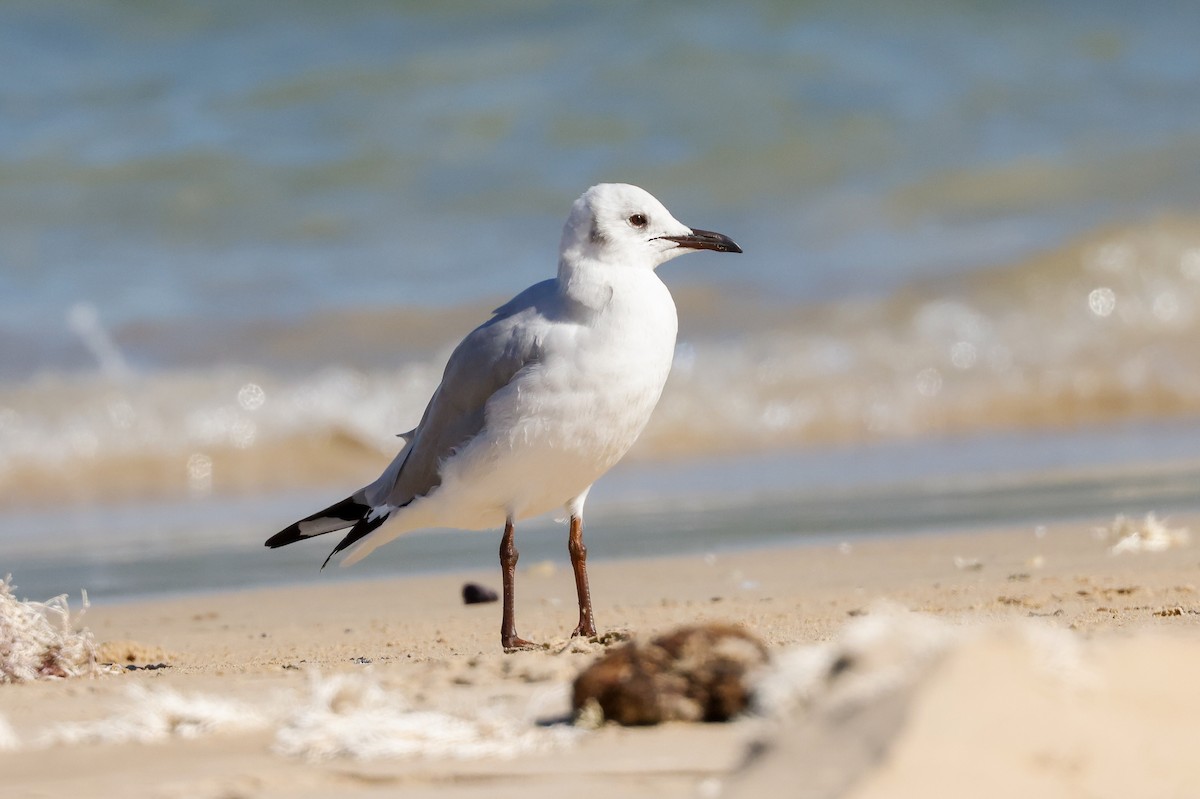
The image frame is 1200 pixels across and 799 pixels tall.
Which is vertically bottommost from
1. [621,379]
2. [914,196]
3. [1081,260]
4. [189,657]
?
[189,657]

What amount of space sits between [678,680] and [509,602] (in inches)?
79.8

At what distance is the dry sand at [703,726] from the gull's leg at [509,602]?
0.09 m

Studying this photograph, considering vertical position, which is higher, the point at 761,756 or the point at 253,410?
the point at 253,410

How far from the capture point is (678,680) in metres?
2.97

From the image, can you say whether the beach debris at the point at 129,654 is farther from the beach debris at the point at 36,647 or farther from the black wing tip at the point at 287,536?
the black wing tip at the point at 287,536

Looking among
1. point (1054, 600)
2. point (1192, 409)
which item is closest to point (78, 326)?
point (1192, 409)

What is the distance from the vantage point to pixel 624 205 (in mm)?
5172

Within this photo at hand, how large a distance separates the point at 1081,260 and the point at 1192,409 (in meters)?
3.04

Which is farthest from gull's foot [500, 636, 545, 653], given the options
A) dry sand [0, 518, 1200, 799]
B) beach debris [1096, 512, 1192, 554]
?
beach debris [1096, 512, 1192, 554]

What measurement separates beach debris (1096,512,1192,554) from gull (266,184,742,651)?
1967 millimetres

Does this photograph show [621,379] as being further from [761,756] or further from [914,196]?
[914,196]

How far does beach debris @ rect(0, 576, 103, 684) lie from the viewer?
416 centimetres

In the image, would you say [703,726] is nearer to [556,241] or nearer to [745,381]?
[745,381]

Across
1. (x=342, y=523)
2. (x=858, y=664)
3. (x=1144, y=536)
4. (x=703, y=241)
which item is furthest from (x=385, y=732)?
(x=1144, y=536)
